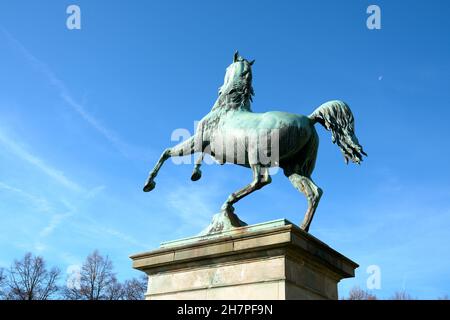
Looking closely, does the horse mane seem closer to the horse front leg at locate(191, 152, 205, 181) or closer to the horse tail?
the horse front leg at locate(191, 152, 205, 181)

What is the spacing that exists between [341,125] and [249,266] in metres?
3.22

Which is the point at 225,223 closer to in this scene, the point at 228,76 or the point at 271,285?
the point at 271,285

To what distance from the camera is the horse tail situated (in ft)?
28.1

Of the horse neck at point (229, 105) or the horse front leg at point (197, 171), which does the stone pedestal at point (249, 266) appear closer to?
the horse front leg at point (197, 171)

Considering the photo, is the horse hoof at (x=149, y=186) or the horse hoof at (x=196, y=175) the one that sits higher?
the horse hoof at (x=196, y=175)

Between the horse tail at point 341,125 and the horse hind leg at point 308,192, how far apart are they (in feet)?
2.57

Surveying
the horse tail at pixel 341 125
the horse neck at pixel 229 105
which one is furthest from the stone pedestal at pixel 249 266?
the horse neck at pixel 229 105

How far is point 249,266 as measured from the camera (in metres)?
7.25

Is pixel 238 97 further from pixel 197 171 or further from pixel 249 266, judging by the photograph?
pixel 249 266

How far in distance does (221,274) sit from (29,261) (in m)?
39.0

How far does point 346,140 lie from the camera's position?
8.70 metres

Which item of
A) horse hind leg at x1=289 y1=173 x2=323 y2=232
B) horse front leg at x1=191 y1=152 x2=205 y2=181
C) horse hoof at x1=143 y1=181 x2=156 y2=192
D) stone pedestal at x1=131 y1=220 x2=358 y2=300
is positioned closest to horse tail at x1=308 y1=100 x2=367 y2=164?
horse hind leg at x1=289 y1=173 x2=323 y2=232

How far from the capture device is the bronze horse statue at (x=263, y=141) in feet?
27.7
